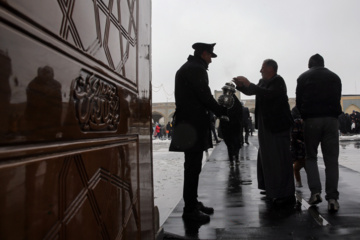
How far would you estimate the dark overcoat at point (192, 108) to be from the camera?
9.90 ft

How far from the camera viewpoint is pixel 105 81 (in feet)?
4.09

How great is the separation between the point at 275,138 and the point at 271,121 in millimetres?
197

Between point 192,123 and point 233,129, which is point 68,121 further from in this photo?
point 233,129

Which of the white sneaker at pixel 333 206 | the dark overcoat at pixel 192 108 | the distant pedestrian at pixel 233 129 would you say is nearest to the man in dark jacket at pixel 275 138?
the white sneaker at pixel 333 206

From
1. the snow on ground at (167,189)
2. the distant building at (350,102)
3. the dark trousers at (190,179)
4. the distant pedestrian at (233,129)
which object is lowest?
the snow on ground at (167,189)

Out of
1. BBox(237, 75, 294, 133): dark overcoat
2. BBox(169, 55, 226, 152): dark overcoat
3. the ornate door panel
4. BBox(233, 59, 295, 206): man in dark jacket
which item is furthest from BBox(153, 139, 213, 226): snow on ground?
the ornate door panel

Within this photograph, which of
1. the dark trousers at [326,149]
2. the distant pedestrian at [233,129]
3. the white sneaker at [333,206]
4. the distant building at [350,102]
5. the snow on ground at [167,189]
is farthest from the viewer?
the distant building at [350,102]

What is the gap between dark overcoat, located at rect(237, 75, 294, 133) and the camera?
3.50 metres

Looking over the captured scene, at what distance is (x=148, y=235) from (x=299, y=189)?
3211 mm

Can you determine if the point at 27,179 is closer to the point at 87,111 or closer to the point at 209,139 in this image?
the point at 87,111

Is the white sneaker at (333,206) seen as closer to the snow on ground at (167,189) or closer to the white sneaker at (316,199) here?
the white sneaker at (316,199)

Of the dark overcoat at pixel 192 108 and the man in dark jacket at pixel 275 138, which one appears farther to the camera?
the man in dark jacket at pixel 275 138

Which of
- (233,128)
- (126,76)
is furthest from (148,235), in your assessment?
(233,128)

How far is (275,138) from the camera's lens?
3533mm
